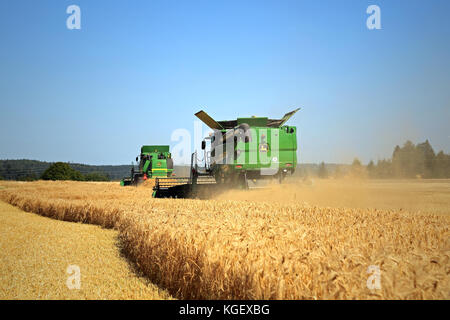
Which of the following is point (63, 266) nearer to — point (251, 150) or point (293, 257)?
point (293, 257)

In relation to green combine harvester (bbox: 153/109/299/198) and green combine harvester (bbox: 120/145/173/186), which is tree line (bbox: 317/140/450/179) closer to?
green combine harvester (bbox: 153/109/299/198)

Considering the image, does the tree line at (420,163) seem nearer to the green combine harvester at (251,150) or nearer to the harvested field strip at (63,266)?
the green combine harvester at (251,150)

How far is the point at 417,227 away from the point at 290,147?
Answer: 732 centimetres

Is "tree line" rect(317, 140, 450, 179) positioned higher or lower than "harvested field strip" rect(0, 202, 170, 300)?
higher

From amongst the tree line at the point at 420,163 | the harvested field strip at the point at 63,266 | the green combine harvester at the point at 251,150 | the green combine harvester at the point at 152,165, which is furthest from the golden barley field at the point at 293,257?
the green combine harvester at the point at 152,165

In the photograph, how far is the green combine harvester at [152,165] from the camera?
25594mm

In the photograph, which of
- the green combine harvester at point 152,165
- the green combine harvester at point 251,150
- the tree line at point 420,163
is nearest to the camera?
the green combine harvester at point 251,150

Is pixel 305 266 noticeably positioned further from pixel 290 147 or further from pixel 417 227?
pixel 290 147

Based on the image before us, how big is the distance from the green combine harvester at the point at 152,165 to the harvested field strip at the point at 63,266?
1733cm

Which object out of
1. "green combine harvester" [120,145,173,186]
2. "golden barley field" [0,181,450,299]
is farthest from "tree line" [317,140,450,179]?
"green combine harvester" [120,145,173,186]

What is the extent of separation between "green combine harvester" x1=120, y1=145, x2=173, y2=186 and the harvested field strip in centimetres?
1733

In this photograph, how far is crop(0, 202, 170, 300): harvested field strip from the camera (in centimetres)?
393

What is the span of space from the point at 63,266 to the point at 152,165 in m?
21.1
